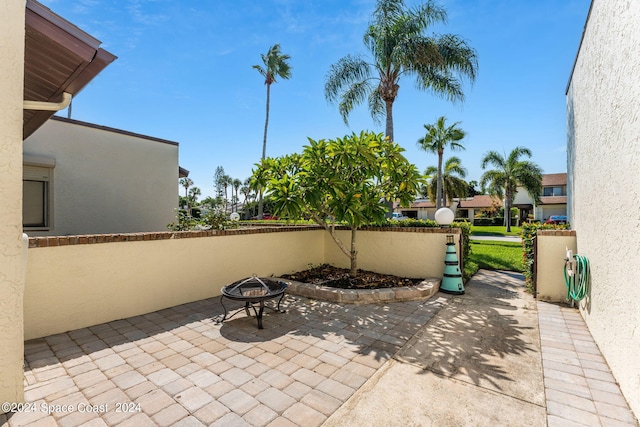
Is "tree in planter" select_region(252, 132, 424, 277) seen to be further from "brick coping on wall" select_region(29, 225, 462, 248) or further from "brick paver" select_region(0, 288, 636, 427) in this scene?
"brick paver" select_region(0, 288, 636, 427)

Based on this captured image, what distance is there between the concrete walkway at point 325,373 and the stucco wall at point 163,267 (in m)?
0.38

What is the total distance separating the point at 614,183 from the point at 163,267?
717 cm

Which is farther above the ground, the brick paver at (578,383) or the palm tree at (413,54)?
the palm tree at (413,54)

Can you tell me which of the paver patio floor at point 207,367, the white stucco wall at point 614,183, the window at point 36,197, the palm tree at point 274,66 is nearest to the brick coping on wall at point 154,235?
the paver patio floor at point 207,367

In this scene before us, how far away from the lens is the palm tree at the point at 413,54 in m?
11.0

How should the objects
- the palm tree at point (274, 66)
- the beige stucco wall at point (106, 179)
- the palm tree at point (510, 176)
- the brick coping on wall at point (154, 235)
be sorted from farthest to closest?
1. the palm tree at point (510, 176)
2. the palm tree at point (274, 66)
3. the beige stucco wall at point (106, 179)
4. the brick coping on wall at point (154, 235)

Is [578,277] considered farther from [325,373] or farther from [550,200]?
[550,200]

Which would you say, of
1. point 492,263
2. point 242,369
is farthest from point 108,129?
point 492,263

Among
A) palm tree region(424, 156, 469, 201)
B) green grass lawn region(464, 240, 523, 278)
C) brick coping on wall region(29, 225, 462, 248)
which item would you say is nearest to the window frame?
brick coping on wall region(29, 225, 462, 248)

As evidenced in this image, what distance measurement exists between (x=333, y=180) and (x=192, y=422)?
484cm

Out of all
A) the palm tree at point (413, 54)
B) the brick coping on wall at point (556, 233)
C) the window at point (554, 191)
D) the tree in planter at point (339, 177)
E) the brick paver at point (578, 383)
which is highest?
the palm tree at point (413, 54)

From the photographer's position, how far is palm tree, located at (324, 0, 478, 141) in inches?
431

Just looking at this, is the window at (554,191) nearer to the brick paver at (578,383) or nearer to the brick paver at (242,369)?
the brick paver at (242,369)

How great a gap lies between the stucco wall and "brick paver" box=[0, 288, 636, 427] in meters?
0.36
